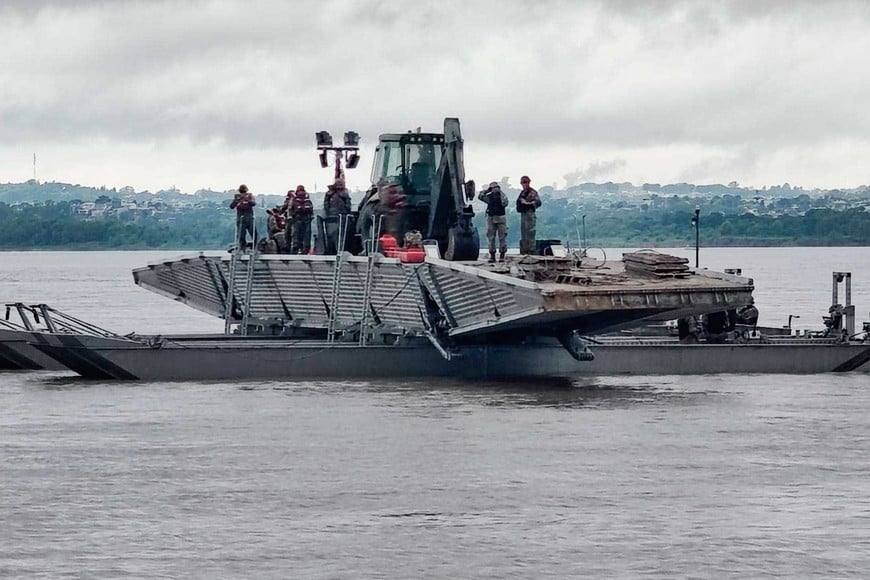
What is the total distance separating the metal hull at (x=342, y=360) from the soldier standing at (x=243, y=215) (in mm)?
4101

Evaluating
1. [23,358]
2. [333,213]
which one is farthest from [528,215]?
[23,358]

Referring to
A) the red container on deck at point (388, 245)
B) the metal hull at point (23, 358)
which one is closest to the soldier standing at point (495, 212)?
the red container on deck at point (388, 245)

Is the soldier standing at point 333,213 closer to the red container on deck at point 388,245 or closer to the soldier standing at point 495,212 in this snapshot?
the red container on deck at point 388,245

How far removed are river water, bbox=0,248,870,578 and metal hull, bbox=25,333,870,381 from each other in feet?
1.70

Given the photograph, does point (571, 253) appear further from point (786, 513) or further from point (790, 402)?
point (786, 513)

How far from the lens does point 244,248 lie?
43625mm

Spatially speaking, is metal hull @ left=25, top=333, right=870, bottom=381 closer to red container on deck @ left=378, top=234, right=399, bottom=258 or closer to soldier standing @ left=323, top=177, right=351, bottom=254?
red container on deck @ left=378, top=234, right=399, bottom=258

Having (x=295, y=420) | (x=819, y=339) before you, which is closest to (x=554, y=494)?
(x=295, y=420)

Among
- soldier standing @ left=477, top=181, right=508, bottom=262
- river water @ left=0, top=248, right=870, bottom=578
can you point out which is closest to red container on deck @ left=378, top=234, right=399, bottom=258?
soldier standing @ left=477, top=181, right=508, bottom=262

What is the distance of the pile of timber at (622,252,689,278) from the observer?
36625 mm

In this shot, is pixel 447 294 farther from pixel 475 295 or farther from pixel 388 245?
pixel 388 245

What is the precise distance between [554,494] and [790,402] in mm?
11669

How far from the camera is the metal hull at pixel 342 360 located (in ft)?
127

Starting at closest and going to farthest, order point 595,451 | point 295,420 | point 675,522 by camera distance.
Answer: point 675,522 → point 595,451 → point 295,420
